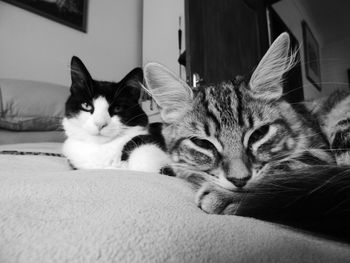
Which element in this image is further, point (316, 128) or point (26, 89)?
point (26, 89)

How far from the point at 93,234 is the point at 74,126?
886 mm

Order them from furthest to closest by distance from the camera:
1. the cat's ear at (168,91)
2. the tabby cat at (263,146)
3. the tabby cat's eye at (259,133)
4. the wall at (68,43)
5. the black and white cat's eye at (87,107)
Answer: the wall at (68,43) < the black and white cat's eye at (87,107) < the cat's ear at (168,91) < the tabby cat's eye at (259,133) < the tabby cat at (263,146)

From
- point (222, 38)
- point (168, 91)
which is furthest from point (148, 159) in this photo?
point (222, 38)

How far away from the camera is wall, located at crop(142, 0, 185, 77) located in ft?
7.89

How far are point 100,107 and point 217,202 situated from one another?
735 millimetres

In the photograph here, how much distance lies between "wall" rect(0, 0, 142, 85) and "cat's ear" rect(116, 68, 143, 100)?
52.5 inches

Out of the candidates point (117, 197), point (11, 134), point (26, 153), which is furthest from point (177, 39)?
point (117, 197)

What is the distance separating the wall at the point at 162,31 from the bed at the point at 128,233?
6.57 feet

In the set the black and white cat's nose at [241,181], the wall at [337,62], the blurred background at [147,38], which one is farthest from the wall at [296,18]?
the black and white cat's nose at [241,181]

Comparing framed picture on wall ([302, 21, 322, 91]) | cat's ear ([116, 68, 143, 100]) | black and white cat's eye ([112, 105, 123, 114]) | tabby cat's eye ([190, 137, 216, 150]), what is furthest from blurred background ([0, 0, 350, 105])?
tabby cat's eye ([190, 137, 216, 150])

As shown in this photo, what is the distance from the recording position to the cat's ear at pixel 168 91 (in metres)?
0.76

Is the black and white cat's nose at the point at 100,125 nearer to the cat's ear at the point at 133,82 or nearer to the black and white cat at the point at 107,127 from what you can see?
the black and white cat at the point at 107,127

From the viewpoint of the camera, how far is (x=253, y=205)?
39cm

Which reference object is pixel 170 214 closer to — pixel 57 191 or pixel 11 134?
pixel 57 191
